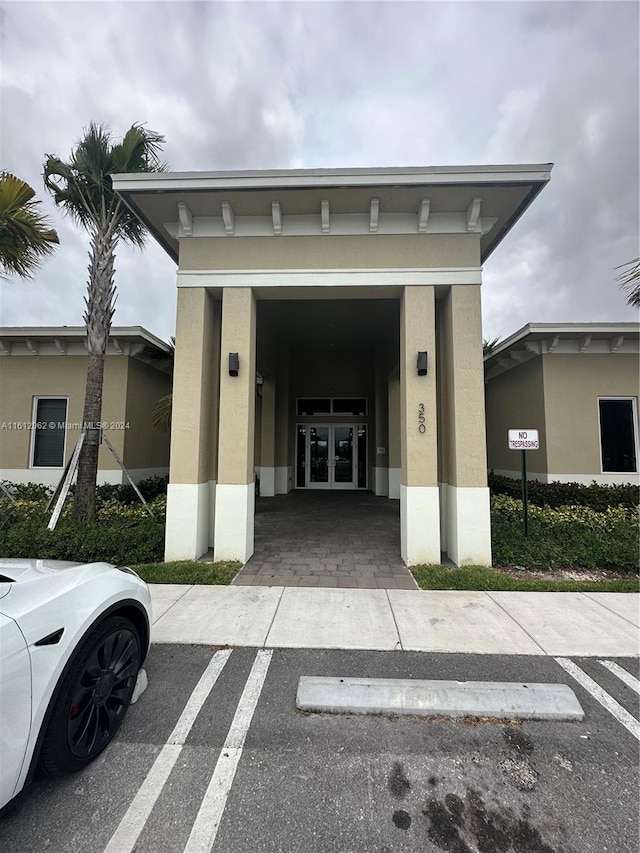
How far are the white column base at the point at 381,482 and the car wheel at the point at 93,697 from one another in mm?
10821

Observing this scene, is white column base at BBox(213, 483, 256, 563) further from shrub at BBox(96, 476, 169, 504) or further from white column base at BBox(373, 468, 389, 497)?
white column base at BBox(373, 468, 389, 497)

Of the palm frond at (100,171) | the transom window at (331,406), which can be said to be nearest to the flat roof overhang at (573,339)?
the transom window at (331,406)

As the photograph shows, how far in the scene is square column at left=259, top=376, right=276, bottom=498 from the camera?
12.7 meters

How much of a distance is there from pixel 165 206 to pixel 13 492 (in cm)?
791

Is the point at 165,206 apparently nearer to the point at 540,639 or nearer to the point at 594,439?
the point at 540,639

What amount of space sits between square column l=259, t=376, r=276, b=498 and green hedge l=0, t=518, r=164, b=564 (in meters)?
6.47

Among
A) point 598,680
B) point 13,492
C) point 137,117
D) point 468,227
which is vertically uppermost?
point 137,117

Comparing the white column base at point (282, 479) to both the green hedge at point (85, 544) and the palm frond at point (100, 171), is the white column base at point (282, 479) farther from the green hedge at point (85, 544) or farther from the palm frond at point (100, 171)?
the palm frond at point (100, 171)

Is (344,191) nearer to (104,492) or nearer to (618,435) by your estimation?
(104,492)

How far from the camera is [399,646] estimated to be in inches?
135

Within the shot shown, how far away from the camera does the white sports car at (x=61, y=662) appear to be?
1.64 metres

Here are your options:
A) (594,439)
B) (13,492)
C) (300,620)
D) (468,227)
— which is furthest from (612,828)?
(13,492)

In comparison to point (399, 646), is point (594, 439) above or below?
above

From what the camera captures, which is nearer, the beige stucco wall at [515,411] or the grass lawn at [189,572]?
the grass lawn at [189,572]
